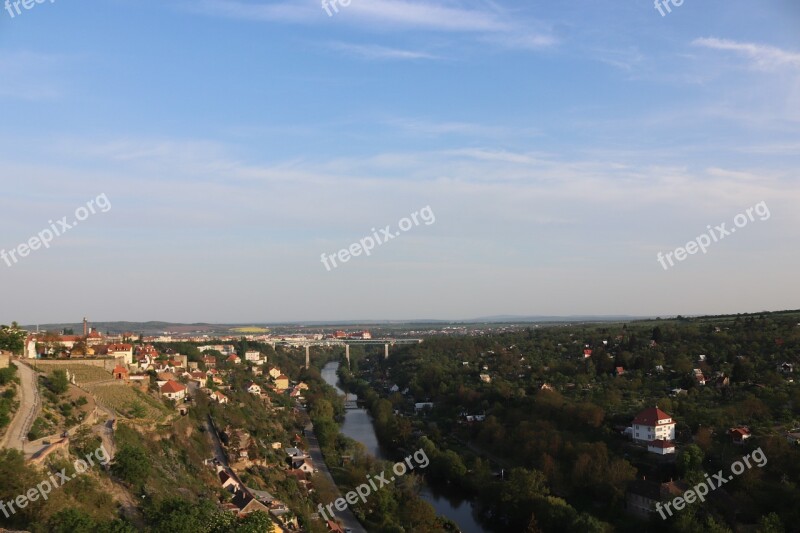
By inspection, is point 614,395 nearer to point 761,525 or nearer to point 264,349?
point 761,525

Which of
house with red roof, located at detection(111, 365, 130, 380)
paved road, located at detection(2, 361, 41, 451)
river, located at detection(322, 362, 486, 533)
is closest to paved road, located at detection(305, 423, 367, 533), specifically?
river, located at detection(322, 362, 486, 533)

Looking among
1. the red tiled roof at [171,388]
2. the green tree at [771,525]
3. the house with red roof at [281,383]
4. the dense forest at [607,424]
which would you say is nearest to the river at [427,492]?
the dense forest at [607,424]


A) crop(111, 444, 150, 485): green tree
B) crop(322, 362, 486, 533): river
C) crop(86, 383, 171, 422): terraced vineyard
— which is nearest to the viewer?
crop(111, 444, 150, 485): green tree

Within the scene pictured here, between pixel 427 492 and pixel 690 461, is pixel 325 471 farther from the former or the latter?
pixel 690 461

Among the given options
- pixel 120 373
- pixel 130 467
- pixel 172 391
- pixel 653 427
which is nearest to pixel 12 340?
pixel 120 373

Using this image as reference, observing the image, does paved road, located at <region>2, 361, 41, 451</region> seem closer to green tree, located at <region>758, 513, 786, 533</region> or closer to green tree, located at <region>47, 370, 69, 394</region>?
green tree, located at <region>47, 370, 69, 394</region>

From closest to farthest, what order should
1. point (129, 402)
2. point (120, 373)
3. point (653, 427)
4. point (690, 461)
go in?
point (129, 402) → point (690, 461) → point (120, 373) → point (653, 427)

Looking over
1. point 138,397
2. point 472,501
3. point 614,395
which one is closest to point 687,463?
point 472,501
